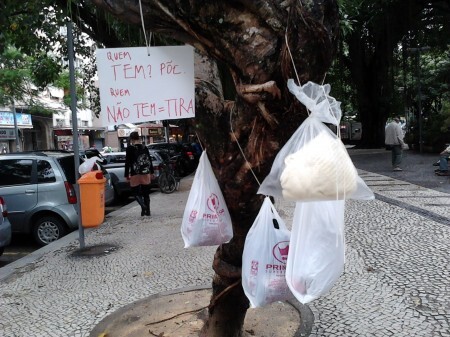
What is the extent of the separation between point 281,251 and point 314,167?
717 mm

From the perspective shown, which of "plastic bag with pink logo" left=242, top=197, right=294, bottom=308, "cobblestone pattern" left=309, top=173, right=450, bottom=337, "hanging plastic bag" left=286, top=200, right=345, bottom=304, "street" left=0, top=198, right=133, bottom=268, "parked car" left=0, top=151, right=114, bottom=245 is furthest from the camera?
"parked car" left=0, top=151, right=114, bottom=245

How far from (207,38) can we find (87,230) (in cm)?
630

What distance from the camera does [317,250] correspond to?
221 centimetres

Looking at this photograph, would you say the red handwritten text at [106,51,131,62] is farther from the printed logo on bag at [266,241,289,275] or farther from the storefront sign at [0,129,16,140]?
the storefront sign at [0,129,16,140]

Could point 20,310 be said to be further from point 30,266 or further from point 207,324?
point 207,324

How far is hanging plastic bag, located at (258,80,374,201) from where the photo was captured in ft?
6.65

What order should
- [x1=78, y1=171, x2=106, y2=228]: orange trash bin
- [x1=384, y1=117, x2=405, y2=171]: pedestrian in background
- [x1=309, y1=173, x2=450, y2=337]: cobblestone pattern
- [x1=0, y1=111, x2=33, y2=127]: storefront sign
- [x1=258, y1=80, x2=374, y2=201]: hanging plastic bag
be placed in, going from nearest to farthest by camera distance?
[x1=258, y1=80, x2=374, y2=201]: hanging plastic bag
[x1=309, y1=173, x2=450, y2=337]: cobblestone pattern
[x1=78, y1=171, x2=106, y2=228]: orange trash bin
[x1=384, y1=117, x2=405, y2=171]: pedestrian in background
[x1=0, y1=111, x2=33, y2=127]: storefront sign

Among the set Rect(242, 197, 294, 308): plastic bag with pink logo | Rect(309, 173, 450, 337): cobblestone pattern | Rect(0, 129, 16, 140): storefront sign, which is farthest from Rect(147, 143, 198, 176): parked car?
Rect(242, 197, 294, 308): plastic bag with pink logo

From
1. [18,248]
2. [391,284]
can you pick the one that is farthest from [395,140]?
[18,248]

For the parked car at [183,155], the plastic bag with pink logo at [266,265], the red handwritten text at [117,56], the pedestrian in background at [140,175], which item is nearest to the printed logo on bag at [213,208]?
the plastic bag with pink logo at [266,265]

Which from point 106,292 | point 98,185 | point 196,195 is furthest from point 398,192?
point 196,195

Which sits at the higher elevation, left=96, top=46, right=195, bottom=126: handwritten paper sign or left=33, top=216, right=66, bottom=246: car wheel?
left=96, top=46, right=195, bottom=126: handwritten paper sign

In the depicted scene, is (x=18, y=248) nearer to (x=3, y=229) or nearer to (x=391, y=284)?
(x=3, y=229)

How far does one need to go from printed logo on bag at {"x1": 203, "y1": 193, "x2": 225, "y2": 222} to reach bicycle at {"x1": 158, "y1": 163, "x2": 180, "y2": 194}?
33.1 feet
